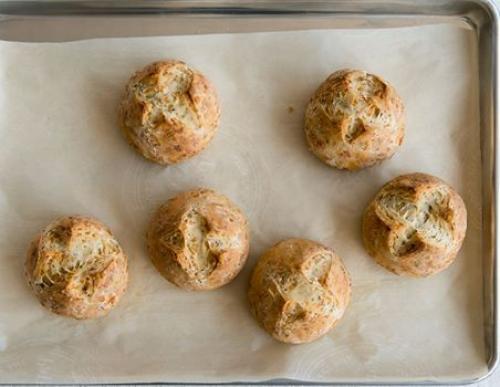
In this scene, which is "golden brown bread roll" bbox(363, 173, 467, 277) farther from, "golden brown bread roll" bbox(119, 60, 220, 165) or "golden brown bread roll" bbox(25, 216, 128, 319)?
"golden brown bread roll" bbox(25, 216, 128, 319)

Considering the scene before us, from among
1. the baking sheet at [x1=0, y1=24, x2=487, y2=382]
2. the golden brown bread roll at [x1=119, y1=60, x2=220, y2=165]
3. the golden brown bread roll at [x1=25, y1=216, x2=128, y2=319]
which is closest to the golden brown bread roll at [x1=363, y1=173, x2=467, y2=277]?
the baking sheet at [x1=0, y1=24, x2=487, y2=382]

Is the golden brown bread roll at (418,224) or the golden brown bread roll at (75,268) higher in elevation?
the golden brown bread roll at (418,224)

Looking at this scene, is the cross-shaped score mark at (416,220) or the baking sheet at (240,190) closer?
the cross-shaped score mark at (416,220)

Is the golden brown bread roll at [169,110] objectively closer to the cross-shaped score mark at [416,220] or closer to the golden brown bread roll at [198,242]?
the golden brown bread roll at [198,242]

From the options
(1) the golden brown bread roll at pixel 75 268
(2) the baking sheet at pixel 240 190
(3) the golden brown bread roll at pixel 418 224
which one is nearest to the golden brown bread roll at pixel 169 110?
(2) the baking sheet at pixel 240 190

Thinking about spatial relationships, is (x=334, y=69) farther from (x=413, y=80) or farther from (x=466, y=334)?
(x=466, y=334)

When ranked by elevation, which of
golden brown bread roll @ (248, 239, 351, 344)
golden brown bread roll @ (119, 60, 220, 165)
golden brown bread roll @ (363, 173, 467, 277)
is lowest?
golden brown bread roll @ (248, 239, 351, 344)

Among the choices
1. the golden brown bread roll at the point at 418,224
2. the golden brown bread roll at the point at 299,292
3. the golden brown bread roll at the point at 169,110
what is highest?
the golden brown bread roll at the point at 169,110
